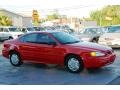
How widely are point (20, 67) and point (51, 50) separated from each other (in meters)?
1.56

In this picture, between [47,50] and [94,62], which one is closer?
[94,62]

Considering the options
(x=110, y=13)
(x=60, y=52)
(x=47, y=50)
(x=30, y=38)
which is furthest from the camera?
(x=110, y=13)

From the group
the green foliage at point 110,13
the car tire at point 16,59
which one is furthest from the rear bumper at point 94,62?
the green foliage at point 110,13

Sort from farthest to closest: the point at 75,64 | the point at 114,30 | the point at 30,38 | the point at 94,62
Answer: the point at 114,30, the point at 30,38, the point at 75,64, the point at 94,62

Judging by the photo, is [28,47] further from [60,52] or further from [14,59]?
[60,52]

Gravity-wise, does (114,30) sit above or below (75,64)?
→ above

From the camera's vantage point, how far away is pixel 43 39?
10109mm

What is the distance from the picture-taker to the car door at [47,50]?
948 cm

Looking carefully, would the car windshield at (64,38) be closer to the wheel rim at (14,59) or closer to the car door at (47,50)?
the car door at (47,50)

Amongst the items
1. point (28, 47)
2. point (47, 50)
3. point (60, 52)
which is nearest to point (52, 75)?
point (60, 52)

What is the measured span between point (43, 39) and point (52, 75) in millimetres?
1744

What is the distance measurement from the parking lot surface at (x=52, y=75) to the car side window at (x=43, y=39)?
0.90 metres
